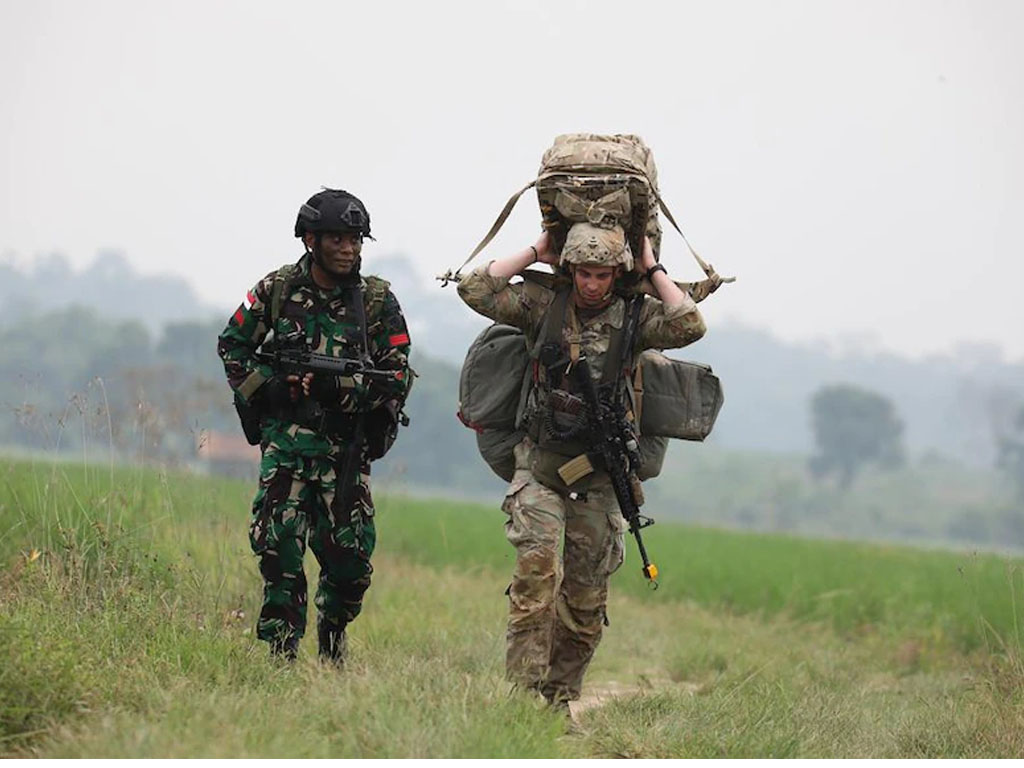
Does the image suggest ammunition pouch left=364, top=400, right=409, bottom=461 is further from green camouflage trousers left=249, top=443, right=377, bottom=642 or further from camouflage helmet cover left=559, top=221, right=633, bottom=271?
camouflage helmet cover left=559, top=221, right=633, bottom=271

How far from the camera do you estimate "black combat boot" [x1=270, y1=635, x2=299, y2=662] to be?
6.22 m

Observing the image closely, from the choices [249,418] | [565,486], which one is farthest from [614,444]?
[249,418]

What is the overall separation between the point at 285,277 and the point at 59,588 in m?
1.64

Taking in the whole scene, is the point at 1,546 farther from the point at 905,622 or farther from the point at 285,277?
the point at 905,622

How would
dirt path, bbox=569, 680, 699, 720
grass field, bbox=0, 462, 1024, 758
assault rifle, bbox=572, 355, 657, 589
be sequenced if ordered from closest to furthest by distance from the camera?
grass field, bbox=0, 462, 1024, 758, assault rifle, bbox=572, 355, 657, 589, dirt path, bbox=569, 680, 699, 720

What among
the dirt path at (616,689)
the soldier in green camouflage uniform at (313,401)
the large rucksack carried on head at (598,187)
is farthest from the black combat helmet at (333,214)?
the dirt path at (616,689)

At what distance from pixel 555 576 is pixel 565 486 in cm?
41

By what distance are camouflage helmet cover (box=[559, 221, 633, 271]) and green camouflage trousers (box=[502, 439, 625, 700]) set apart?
2.93 feet

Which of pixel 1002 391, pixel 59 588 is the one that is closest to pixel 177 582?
pixel 59 588

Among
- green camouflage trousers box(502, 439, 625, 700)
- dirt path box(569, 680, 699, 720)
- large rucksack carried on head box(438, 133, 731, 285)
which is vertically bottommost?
dirt path box(569, 680, 699, 720)

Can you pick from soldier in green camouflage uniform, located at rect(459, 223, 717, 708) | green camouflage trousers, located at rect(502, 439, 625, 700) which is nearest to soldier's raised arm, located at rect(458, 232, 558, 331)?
soldier in green camouflage uniform, located at rect(459, 223, 717, 708)

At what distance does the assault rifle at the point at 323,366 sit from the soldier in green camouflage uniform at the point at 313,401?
0.03 m

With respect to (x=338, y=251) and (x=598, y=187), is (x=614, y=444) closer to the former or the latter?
(x=598, y=187)

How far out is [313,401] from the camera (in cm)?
629
